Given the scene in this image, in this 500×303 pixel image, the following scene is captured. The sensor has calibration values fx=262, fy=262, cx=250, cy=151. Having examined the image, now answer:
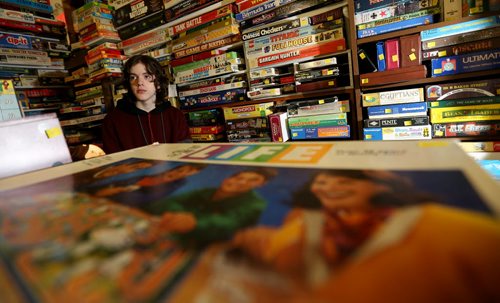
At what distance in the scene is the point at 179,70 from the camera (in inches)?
84.4

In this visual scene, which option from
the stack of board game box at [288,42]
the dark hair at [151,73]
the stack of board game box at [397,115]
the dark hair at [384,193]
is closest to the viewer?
the dark hair at [384,193]

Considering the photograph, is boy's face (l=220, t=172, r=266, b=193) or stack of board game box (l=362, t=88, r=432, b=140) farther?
stack of board game box (l=362, t=88, r=432, b=140)

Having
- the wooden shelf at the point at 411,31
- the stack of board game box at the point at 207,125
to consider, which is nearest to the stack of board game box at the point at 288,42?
the wooden shelf at the point at 411,31

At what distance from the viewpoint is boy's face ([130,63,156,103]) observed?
1622 mm

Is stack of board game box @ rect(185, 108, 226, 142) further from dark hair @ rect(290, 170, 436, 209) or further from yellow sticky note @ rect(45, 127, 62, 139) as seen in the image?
dark hair @ rect(290, 170, 436, 209)

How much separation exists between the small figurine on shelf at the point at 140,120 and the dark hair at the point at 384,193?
56.2 inches

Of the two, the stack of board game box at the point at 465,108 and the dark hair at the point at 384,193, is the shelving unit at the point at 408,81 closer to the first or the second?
the stack of board game box at the point at 465,108

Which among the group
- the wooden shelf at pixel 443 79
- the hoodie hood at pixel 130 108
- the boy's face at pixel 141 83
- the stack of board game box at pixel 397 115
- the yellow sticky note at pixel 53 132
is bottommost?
the stack of board game box at pixel 397 115

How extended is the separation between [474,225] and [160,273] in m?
0.26

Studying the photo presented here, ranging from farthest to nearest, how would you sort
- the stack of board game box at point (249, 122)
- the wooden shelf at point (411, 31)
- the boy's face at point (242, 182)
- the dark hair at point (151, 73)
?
the stack of board game box at point (249, 122) < the dark hair at point (151, 73) < the wooden shelf at point (411, 31) < the boy's face at point (242, 182)

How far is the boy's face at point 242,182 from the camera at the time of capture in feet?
1.26

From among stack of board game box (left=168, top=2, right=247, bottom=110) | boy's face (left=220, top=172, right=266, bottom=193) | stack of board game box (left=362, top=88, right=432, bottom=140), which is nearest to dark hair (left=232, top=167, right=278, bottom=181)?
boy's face (left=220, top=172, right=266, bottom=193)

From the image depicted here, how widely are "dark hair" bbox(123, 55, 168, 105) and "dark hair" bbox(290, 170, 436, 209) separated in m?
1.57

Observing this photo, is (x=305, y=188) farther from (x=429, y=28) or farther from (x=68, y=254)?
(x=429, y=28)
